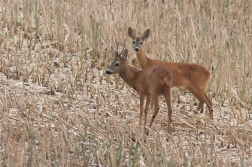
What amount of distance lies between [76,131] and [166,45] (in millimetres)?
3649

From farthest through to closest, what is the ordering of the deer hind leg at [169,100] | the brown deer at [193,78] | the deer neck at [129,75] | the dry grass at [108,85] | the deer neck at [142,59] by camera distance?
the deer neck at [142,59]
the brown deer at [193,78]
the deer neck at [129,75]
the deer hind leg at [169,100]
the dry grass at [108,85]

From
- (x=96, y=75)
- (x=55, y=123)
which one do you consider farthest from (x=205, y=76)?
(x=55, y=123)

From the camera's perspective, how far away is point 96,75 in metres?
10.4

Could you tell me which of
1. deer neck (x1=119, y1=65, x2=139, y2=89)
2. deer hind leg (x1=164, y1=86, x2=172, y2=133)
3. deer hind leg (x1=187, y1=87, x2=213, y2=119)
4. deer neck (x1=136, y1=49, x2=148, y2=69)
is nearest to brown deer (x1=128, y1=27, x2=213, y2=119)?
deer hind leg (x1=187, y1=87, x2=213, y2=119)

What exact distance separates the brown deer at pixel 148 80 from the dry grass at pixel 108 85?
322 millimetres

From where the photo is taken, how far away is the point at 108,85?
9.97 meters

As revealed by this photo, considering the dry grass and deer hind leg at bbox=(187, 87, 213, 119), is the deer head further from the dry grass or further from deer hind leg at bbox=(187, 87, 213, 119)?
deer hind leg at bbox=(187, 87, 213, 119)

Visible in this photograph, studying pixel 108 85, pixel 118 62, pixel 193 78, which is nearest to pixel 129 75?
pixel 118 62

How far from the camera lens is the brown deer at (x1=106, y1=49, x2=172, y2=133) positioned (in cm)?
819

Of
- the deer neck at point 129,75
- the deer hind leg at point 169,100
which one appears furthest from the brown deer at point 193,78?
the deer hind leg at point 169,100

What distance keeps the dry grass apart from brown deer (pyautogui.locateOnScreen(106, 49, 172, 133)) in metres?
0.32

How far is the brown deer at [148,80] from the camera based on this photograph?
8.19 meters

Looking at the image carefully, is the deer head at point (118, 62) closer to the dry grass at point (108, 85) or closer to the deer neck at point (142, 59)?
the dry grass at point (108, 85)

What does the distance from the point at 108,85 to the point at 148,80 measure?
1.68m
